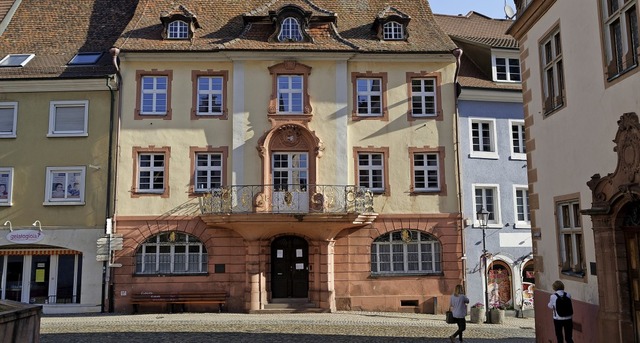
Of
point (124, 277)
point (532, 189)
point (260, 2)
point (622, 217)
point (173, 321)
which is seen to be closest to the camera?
point (622, 217)

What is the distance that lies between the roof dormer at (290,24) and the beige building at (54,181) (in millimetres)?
6632

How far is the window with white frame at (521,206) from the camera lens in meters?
23.8

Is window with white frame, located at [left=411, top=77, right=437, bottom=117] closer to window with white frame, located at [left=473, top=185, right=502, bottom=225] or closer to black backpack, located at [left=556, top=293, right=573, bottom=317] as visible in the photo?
window with white frame, located at [left=473, top=185, right=502, bottom=225]

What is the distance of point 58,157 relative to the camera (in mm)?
22312

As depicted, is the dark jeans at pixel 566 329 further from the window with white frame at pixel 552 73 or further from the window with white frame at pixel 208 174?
the window with white frame at pixel 208 174

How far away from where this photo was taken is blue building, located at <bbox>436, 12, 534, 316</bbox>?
907 inches

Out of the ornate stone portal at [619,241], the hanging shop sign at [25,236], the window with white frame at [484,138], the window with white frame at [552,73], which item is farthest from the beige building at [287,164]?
the ornate stone portal at [619,241]

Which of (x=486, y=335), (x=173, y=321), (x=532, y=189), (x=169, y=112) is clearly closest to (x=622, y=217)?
(x=532, y=189)

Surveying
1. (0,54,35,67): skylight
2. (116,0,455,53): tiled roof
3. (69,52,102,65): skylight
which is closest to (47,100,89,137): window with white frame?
(69,52,102,65): skylight

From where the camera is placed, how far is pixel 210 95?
2269 cm

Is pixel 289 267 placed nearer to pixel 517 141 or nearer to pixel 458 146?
pixel 458 146

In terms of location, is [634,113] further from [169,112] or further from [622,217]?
[169,112]

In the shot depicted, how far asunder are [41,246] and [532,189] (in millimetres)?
17661

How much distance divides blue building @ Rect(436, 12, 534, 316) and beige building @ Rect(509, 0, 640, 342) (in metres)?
9.32
